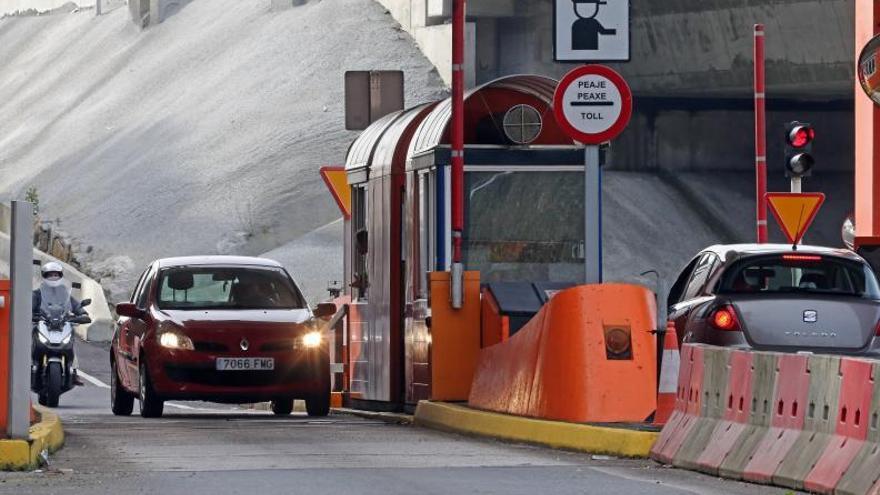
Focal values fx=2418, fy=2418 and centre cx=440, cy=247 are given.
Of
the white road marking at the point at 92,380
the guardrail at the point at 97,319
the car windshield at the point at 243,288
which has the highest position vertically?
the car windshield at the point at 243,288

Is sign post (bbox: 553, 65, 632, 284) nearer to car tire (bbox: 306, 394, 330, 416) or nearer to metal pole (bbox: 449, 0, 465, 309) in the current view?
metal pole (bbox: 449, 0, 465, 309)

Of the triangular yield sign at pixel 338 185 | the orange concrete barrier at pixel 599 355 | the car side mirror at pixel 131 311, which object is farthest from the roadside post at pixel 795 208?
the orange concrete barrier at pixel 599 355

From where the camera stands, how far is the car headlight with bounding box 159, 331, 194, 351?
20062 millimetres

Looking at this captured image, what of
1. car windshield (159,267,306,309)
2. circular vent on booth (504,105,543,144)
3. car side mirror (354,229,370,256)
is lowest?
car windshield (159,267,306,309)

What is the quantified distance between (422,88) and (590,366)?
40.1 meters

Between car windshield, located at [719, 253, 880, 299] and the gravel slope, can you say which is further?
the gravel slope

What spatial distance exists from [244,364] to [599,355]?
17.9ft

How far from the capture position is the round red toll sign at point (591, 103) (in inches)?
656

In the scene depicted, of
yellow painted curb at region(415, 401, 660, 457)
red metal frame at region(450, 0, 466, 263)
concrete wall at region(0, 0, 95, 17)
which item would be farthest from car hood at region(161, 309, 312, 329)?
concrete wall at region(0, 0, 95, 17)

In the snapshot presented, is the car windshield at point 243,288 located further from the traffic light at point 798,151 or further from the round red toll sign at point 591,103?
the traffic light at point 798,151

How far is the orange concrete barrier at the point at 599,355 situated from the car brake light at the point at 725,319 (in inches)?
105

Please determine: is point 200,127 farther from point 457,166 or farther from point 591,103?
point 591,103

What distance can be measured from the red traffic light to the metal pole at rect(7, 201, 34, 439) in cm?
1499

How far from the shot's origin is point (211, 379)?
20.1 meters
